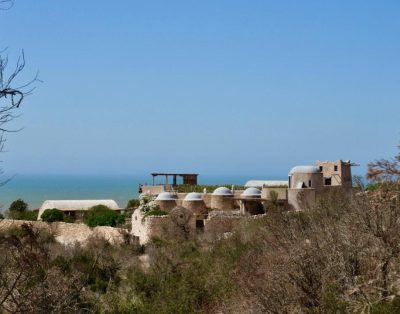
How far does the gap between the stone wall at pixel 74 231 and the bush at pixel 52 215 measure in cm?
188

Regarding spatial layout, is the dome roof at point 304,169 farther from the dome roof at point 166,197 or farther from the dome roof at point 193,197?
the dome roof at point 166,197

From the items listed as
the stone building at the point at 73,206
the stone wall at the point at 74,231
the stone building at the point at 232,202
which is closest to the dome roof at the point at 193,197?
the stone building at the point at 232,202

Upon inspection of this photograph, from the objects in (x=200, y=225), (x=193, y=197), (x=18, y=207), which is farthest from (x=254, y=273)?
(x=18, y=207)

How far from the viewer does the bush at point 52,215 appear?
1480 inches

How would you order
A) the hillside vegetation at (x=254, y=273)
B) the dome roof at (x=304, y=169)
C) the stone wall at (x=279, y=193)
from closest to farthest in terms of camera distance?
the hillside vegetation at (x=254, y=273)
the stone wall at (x=279, y=193)
the dome roof at (x=304, y=169)

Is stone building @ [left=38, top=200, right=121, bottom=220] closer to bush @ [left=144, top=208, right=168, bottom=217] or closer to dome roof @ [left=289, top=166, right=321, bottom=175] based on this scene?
bush @ [left=144, top=208, right=168, bottom=217]

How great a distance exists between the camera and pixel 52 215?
125 ft

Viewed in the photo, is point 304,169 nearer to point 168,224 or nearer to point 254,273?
point 168,224

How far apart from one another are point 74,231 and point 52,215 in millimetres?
3942

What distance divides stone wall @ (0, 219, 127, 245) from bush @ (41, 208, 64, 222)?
1.88 meters

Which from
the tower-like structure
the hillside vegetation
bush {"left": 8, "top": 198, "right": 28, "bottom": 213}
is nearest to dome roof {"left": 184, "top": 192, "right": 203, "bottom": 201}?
the tower-like structure

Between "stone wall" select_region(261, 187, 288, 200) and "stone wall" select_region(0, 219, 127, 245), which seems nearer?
"stone wall" select_region(0, 219, 127, 245)

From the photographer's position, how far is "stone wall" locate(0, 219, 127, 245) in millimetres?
31281

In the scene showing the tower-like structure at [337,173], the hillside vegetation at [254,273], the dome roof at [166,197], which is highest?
the tower-like structure at [337,173]
